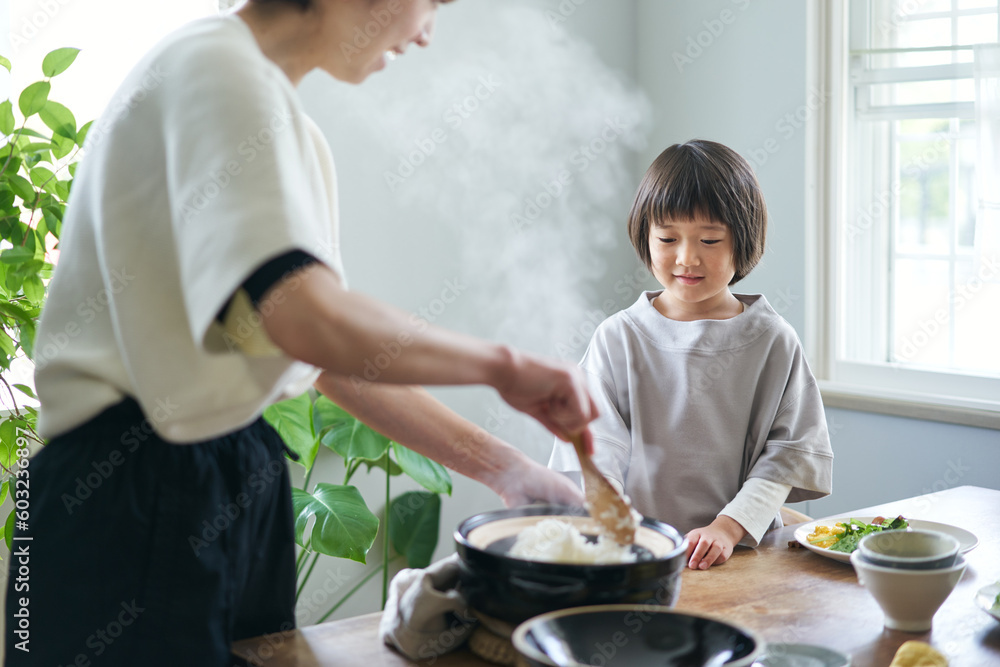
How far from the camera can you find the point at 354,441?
99.7 inches

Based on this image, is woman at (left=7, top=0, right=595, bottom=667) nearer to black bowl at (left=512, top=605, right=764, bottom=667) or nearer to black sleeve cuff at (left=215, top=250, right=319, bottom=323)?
black sleeve cuff at (left=215, top=250, right=319, bottom=323)

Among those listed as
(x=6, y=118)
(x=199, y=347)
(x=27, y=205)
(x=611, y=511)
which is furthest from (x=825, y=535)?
(x=6, y=118)

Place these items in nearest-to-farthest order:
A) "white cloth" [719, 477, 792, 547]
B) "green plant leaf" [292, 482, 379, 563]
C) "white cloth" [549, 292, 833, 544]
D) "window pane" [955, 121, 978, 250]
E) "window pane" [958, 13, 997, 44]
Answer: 1. "white cloth" [719, 477, 792, 547]
2. "white cloth" [549, 292, 833, 544]
3. "green plant leaf" [292, 482, 379, 563]
4. "window pane" [958, 13, 997, 44]
5. "window pane" [955, 121, 978, 250]

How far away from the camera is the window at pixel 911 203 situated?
2947 millimetres

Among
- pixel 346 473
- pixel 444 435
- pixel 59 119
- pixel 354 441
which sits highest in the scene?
pixel 59 119

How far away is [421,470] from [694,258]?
116 centimetres

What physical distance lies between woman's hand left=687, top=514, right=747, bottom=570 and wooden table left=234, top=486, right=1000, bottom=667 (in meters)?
0.02

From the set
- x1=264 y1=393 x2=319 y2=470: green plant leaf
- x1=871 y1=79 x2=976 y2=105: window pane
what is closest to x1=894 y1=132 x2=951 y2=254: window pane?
x1=871 y1=79 x2=976 y2=105: window pane

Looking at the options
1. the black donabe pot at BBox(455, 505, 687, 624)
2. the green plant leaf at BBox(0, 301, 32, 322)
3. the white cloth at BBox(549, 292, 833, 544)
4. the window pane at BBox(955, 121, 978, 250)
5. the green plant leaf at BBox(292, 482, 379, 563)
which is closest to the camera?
the black donabe pot at BBox(455, 505, 687, 624)

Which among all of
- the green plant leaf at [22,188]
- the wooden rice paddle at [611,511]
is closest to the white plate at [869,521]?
the wooden rice paddle at [611,511]

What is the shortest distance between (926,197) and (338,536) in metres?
2.28

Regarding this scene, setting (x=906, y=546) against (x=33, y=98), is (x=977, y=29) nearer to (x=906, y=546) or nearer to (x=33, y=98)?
(x=906, y=546)

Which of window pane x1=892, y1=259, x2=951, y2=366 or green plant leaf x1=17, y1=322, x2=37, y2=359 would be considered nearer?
green plant leaf x1=17, y1=322, x2=37, y2=359

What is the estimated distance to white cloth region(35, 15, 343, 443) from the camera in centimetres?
82
